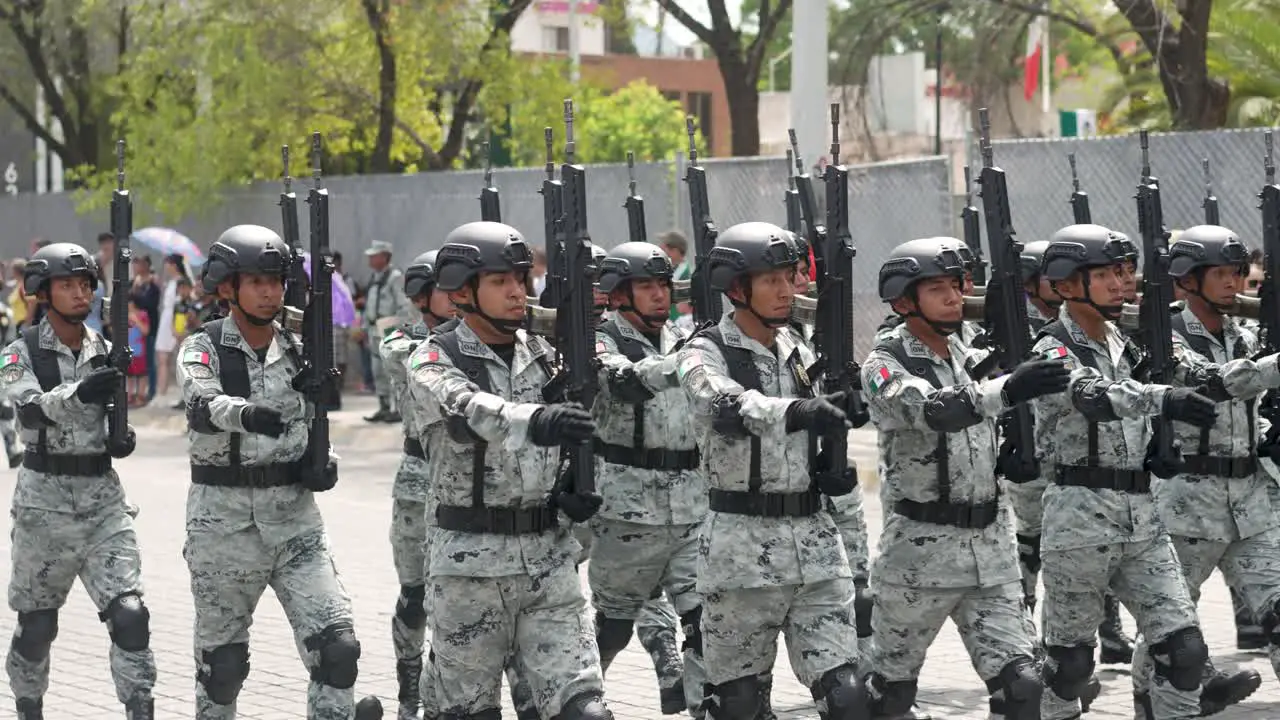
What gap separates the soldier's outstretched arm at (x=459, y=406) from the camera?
6.73 metres

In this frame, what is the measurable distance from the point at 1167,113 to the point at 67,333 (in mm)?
17026

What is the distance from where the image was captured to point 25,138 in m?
46.8

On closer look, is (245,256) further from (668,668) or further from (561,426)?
(668,668)

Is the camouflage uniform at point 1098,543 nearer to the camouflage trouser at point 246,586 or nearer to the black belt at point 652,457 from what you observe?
the black belt at point 652,457

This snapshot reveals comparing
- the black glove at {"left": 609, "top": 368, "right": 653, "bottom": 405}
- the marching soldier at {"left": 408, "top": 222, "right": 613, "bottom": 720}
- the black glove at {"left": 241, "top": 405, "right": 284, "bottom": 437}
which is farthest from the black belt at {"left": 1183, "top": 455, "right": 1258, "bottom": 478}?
the black glove at {"left": 241, "top": 405, "right": 284, "bottom": 437}

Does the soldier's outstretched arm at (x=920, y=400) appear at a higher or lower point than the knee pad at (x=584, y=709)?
higher

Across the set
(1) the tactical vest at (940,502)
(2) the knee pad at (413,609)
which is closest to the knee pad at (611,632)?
(2) the knee pad at (413,609)

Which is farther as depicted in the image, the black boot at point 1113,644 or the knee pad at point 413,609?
the black boot at point 1113,644

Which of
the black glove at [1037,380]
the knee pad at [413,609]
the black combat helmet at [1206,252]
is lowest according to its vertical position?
the knee pad at [413,609]

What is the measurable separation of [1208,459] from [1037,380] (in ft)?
7.97

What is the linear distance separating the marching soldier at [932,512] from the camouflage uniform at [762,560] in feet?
1.42

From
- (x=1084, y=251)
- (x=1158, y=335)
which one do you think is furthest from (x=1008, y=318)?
(x=1158, y=335)

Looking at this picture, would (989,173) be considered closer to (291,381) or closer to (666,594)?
(666,594)

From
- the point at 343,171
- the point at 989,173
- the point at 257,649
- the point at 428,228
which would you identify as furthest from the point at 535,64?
the point at 989,173
